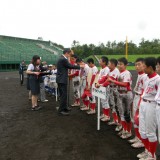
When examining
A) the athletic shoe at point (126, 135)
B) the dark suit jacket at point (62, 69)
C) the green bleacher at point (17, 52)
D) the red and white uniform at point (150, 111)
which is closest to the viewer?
the red and white uniform at point (150, 111)

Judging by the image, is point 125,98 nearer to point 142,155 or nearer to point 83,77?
point 142,155

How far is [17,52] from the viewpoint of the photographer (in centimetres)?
4644

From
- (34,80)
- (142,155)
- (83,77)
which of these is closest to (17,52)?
(34,80)

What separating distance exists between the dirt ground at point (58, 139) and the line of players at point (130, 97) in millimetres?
358

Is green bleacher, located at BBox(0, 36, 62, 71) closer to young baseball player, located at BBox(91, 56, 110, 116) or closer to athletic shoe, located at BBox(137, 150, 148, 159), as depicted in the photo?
young baseball player, located at BBox(91, 56, 110, 116)

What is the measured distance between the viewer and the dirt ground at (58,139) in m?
4.61

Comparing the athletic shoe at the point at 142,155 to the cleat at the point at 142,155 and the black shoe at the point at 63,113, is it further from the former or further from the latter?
the black shoe at the point at 63,113

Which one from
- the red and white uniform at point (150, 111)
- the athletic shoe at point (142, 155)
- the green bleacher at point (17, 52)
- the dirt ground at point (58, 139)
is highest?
the green bleacher at point (17, 52)

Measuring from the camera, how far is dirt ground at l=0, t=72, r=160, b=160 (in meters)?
4.61

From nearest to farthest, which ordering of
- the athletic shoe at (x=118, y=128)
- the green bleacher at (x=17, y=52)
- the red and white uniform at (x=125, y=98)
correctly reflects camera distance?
the red and white uniform at (x=125, y=98), the athletic shoe at (x=118, y=128), the green bleacher at (x=17, y=52)

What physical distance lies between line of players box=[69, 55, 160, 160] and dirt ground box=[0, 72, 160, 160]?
0.36 m

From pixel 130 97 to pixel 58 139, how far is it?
6.82 feet

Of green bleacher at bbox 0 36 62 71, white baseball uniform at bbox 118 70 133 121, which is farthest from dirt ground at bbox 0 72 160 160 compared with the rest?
green bleacher at bbox 0 36 62 71

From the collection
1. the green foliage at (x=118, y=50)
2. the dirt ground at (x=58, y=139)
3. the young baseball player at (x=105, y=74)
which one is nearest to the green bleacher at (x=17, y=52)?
the green foliage at (x=118, y=50)
